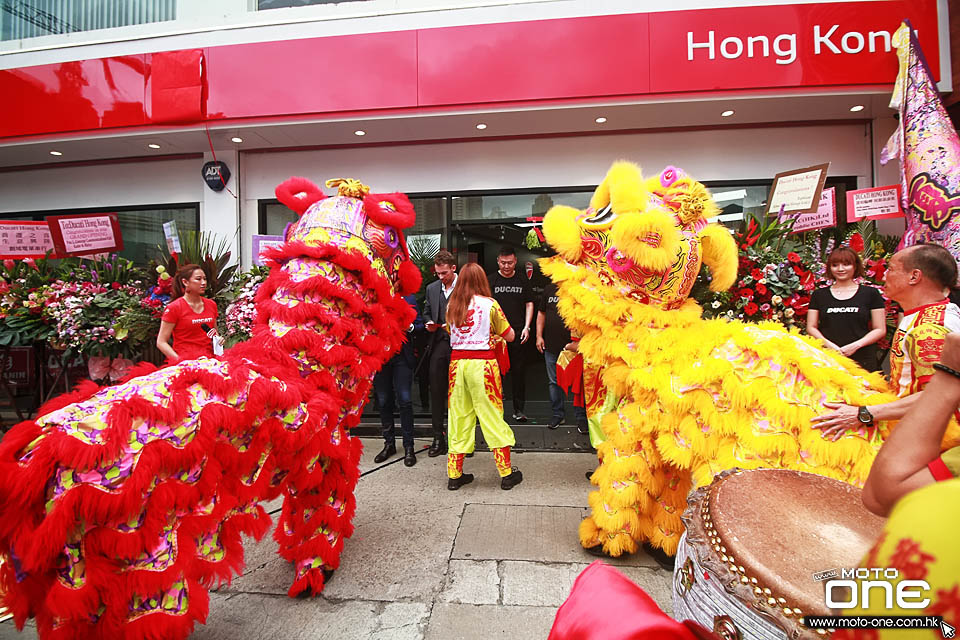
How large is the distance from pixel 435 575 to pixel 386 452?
2.20 meters

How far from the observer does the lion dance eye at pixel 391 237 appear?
263 cm

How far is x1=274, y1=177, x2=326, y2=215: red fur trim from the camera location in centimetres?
261

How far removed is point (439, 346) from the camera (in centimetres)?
470

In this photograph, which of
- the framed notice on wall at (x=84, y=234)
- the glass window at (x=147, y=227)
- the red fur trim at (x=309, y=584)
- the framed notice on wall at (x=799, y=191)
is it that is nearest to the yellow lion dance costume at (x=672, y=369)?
the red fur trim at (x=309, y=584)

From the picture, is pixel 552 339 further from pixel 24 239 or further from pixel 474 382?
pixel 24 239

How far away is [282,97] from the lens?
5059mm

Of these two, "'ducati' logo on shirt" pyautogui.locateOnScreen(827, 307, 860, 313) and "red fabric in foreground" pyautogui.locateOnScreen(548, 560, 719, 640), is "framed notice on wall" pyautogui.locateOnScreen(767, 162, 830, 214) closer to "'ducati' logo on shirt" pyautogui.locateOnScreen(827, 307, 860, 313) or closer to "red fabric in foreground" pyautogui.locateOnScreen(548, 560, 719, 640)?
"'ducati' logo on shirt" pyautogui.locateOnScreen(827, 307, 860, 313)

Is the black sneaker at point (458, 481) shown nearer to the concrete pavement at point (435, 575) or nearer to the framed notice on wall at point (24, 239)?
the concrete pavement at point (435, 575)

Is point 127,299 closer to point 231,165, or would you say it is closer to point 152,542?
point 231,165

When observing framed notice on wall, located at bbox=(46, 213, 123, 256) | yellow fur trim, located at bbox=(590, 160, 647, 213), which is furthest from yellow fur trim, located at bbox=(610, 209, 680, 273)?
framed notice on wall, located at bbox=(46, 213, 123, 256)

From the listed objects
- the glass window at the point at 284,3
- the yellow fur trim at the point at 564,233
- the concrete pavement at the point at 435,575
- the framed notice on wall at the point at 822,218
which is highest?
the glass window at the point at 284,3

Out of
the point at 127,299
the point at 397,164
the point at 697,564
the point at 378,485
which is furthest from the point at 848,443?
the point at 127,299

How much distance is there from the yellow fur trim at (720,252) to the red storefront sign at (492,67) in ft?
9.44

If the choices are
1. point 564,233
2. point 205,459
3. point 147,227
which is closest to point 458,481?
point 564,233
